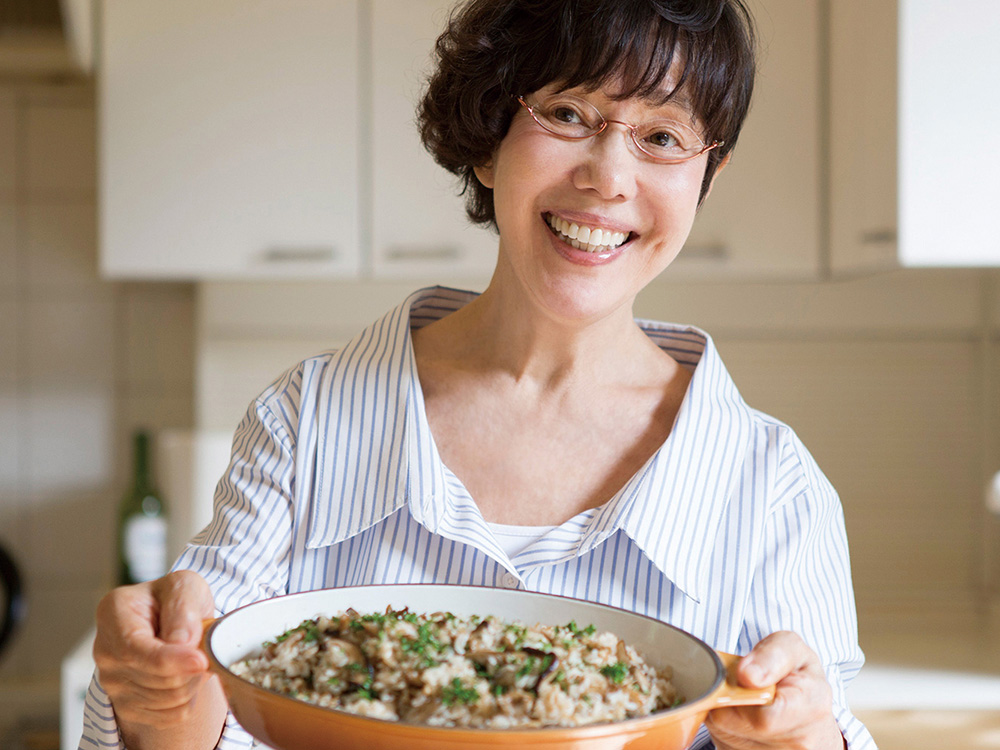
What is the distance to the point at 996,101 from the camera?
1.67 m

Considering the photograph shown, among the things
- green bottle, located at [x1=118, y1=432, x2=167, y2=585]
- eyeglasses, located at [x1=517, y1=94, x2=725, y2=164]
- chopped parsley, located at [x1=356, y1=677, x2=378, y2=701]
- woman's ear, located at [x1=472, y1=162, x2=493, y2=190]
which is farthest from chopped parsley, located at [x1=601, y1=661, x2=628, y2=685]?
green bottle, located at [x1=118, y1=432, x2=167, y2=585]

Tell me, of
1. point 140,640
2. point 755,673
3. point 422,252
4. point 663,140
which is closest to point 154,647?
point 140,640

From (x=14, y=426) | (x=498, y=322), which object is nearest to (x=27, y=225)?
(x=14, y=426)

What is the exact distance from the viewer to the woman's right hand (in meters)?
0.59

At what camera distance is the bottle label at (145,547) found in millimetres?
2057

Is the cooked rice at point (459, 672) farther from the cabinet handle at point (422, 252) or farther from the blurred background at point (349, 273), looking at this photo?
the cabinet handle at point (422, 252)

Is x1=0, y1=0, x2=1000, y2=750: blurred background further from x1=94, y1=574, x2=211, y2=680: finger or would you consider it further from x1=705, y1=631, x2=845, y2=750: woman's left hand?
x1=94, y1=574, x2=211, y2=680: finger

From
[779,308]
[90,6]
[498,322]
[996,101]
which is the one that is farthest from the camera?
[779,308]

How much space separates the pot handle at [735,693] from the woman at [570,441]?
26 centimetres

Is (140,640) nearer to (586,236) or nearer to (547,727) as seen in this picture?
(547,727)

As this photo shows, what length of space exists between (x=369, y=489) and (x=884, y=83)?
1.30m

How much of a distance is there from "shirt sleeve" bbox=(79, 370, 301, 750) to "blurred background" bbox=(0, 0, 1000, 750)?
108 cm

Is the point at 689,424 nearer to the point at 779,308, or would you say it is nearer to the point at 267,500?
the point at 267,500

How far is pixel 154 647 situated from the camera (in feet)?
1.95
